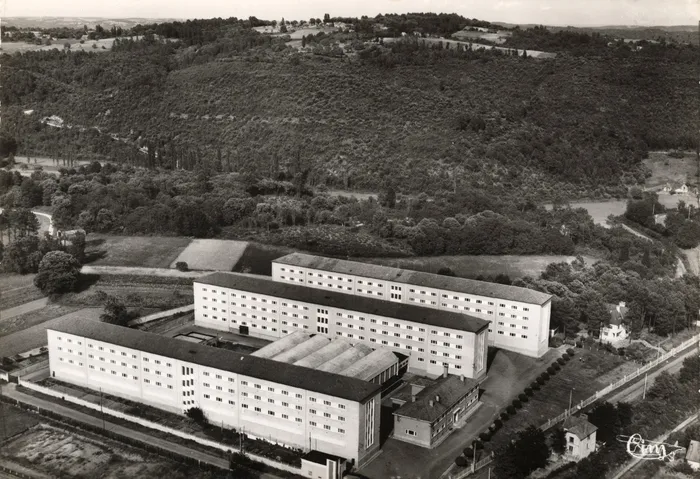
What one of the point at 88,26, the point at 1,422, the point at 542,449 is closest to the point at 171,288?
the point at 1,422

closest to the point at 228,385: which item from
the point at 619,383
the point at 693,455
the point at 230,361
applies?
the point at 230,361

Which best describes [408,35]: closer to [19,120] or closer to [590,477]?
[19,120]

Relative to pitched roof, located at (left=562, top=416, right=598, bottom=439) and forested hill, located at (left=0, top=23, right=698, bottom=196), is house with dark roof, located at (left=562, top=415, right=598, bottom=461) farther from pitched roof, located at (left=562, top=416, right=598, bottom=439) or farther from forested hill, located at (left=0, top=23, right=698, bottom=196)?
forested hill, located at (left=0, top=23, right=698, bottom=196)

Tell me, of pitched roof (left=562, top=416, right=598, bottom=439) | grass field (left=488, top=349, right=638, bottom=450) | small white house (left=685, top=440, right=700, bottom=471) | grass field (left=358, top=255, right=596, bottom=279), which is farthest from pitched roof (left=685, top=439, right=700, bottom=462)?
grass field (left=358, top=255, right=596, bottom=279)

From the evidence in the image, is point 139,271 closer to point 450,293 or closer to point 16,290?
point 16,290

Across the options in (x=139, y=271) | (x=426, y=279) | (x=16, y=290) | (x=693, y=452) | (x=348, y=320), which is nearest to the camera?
(x=693, y=452)
